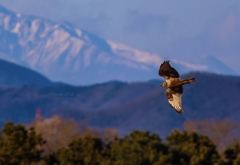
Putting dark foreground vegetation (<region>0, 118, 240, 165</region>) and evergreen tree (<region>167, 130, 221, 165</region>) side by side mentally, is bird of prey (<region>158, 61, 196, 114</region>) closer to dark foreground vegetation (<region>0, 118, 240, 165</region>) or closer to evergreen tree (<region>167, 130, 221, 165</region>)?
dark foreground vegetation (<region>0, 118, 240, 165</region>)

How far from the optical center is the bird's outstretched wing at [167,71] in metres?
13.2

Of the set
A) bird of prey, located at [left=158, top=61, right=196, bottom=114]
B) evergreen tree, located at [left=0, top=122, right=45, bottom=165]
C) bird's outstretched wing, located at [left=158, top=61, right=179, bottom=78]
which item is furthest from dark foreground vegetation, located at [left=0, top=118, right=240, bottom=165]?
bird of prey, located at [left=158, top=61, right=196, bottom=114]

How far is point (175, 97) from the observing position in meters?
13.3

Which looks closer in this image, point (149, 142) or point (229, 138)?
point (149, 142)

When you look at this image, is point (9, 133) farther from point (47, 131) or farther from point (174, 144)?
point (47, 131)

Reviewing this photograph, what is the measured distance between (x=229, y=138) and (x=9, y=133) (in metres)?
62.2

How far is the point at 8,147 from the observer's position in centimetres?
5816

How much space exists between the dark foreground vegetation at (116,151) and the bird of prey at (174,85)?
44.2m

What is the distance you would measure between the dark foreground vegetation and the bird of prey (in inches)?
Answer: 1739

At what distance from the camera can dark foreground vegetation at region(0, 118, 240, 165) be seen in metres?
58.7

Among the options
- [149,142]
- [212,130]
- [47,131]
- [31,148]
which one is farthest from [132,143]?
[212,130]

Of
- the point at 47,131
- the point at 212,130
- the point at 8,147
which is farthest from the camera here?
the point at 212,130

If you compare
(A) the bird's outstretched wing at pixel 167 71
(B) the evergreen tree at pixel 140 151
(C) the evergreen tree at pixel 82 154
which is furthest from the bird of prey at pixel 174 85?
(C) the evergreen tree at pixel 82 154

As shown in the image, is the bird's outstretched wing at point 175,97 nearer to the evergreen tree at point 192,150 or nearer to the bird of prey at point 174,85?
the bird of prey at point 174,85
